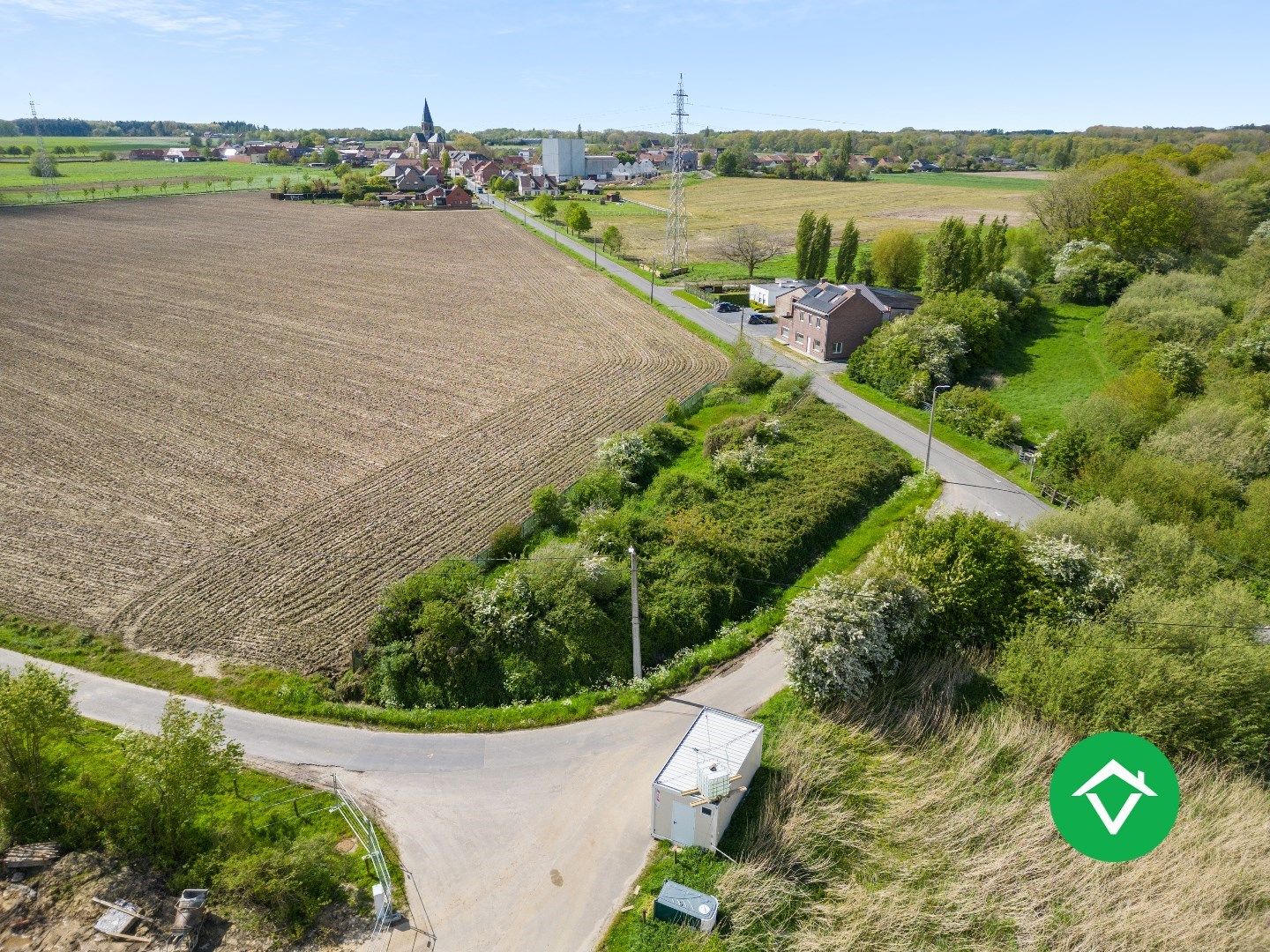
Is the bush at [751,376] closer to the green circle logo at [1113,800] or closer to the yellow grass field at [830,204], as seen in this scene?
the green circle logo at [1113,800]

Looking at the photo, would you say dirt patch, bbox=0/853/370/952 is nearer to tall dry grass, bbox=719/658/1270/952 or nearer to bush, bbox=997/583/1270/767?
tall dry grass, bbox=719/658/1270/952

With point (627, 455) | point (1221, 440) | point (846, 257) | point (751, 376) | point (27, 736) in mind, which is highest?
point (846, 257)

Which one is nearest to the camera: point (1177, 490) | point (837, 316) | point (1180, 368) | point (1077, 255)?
point (1177, 490)

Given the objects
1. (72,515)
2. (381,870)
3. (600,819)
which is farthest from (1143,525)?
(72,515)

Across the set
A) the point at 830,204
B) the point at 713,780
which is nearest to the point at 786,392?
the point at 713,780

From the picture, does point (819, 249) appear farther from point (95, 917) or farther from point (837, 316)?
point (95, 917)

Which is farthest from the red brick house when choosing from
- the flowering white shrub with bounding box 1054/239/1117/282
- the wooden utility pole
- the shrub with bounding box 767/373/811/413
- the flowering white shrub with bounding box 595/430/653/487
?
the wooden utility pole

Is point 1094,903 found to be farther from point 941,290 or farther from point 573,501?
point 941,290
